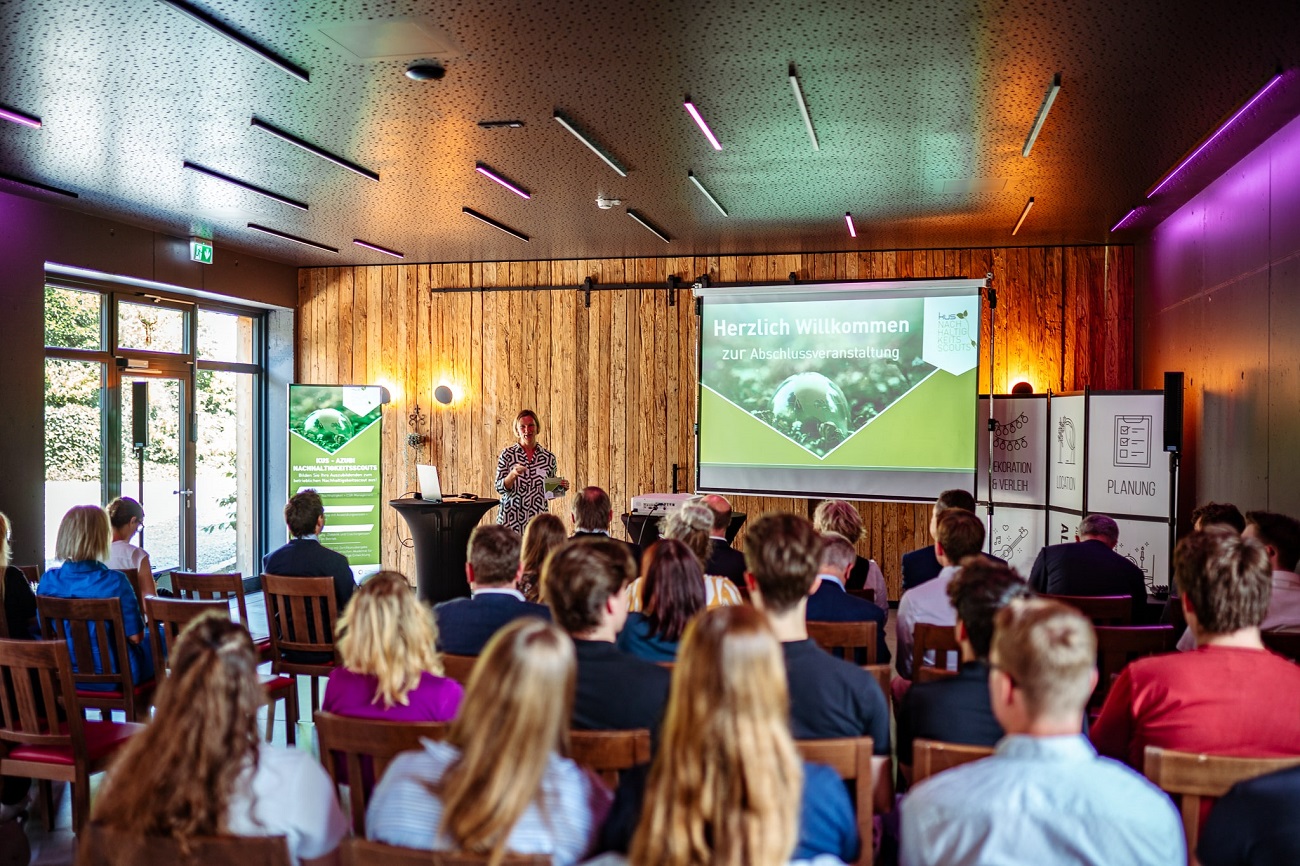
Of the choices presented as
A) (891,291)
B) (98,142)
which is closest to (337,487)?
(98,142)

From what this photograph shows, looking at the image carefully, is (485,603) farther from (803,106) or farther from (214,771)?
(803,106)

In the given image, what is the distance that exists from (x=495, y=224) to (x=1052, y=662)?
22.2 feet

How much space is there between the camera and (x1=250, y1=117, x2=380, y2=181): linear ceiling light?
521cm

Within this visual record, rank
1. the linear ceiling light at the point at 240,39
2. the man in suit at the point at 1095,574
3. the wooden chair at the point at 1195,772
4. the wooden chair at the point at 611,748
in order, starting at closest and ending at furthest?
the wooden chair at the point at 1195,772 < the wooden chair at the point at 611,748 < the linear ceiling light at the point at 240,39 < the man in suit at the point at 1095,574

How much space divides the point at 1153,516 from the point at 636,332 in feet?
15.3

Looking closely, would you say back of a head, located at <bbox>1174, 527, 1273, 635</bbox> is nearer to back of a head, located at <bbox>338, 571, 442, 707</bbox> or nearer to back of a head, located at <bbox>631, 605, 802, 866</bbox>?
back of a head, located at <bbox>631, 605, 802, 866</bbox>

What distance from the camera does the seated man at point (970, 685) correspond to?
7.84 feet

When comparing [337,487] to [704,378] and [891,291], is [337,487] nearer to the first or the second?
[704,378]

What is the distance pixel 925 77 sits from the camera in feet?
14.4

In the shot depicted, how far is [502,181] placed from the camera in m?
6.42

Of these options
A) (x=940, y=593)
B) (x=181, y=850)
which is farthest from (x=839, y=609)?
(x=181, y=850)

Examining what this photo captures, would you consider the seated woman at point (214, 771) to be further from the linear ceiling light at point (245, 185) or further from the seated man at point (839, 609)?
the linear ceiling light at point (245, 185)

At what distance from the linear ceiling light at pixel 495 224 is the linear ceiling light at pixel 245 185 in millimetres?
1162

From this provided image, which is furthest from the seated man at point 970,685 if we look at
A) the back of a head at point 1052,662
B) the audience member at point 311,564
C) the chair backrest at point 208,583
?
the chair backrest at point 208,583
